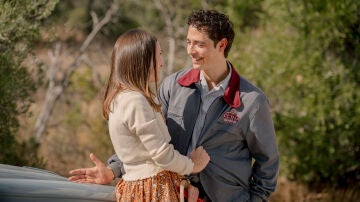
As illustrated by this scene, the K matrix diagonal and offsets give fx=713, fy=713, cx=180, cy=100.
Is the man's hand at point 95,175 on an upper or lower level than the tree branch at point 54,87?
upper

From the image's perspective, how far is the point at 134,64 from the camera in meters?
3.21

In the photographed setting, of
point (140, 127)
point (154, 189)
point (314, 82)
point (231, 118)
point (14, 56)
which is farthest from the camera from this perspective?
point (314, 82)

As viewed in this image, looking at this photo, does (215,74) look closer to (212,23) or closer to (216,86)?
(216,86)

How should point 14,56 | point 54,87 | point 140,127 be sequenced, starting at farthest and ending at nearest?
point 54,87, point 14,56, point 140,127

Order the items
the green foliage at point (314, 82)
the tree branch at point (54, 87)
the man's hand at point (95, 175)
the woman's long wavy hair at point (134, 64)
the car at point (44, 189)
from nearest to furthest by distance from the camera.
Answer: the car at point (44, 189) → the woman's long wavy hair at point (134, 64) → the man's hand at point (95, 175) → the green foliage at point (314, 82) → the tree branch at point (54, 87)

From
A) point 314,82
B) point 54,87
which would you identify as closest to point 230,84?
point 314,82

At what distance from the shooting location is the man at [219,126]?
139 inches

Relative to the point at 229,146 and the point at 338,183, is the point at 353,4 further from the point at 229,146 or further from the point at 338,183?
the point at 229,146

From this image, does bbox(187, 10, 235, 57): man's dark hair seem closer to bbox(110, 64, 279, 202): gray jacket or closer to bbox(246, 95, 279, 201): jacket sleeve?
bbox(110, 64, 279, 202): gray jacket

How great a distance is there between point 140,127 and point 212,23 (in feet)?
2.55

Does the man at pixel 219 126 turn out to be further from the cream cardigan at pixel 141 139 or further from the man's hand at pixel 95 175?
the cream cardigan at pixel 141 139

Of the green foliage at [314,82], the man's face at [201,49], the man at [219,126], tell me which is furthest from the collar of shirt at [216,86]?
the green foliage at [314,82]

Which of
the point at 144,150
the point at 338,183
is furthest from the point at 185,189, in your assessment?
the point at 338,183

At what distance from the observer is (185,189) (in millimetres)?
3330
